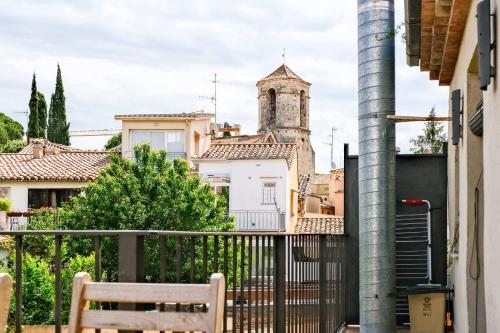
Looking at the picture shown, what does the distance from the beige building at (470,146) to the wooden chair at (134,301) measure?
84.2 inches

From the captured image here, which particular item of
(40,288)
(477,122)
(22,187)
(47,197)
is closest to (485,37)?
(477,122)

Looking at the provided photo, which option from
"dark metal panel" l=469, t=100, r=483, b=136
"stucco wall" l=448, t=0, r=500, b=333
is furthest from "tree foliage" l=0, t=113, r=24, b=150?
"dark metal panel" l=469, t=100, r=483, b=136

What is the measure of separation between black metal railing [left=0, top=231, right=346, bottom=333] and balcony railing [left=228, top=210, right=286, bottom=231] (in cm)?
3673

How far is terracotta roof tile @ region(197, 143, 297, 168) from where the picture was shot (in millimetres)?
44938

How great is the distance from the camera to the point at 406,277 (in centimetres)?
1045

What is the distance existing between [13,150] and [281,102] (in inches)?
838

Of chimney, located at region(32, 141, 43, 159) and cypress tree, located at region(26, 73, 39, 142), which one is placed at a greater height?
cypress tree, located at region(26, 73, 39, 142)

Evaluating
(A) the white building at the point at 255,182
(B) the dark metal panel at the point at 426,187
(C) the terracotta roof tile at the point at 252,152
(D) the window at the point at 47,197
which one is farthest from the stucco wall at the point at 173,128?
(B) the dark metal panel at the point at 426,187

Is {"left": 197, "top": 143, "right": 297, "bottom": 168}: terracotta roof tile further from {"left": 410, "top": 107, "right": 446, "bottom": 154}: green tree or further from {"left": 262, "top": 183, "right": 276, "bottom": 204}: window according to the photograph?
{"left": 410, "top": 107, "right": 446, "bottom": 154}: green tree

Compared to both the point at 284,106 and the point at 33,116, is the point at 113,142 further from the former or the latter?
the point at 284,106

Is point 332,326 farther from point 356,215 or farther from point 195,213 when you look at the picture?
point 195,213

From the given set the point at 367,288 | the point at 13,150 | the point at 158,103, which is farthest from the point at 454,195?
the point at 158,103

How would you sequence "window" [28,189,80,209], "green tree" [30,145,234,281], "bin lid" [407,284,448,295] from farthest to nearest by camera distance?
"window" [28,189,80,209] < "green tree" [30,145,234,281] < "bin lid" [407,284,448,295]

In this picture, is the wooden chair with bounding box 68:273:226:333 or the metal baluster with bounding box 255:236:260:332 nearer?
the wooden chair with bounding box 68:273:226:333
